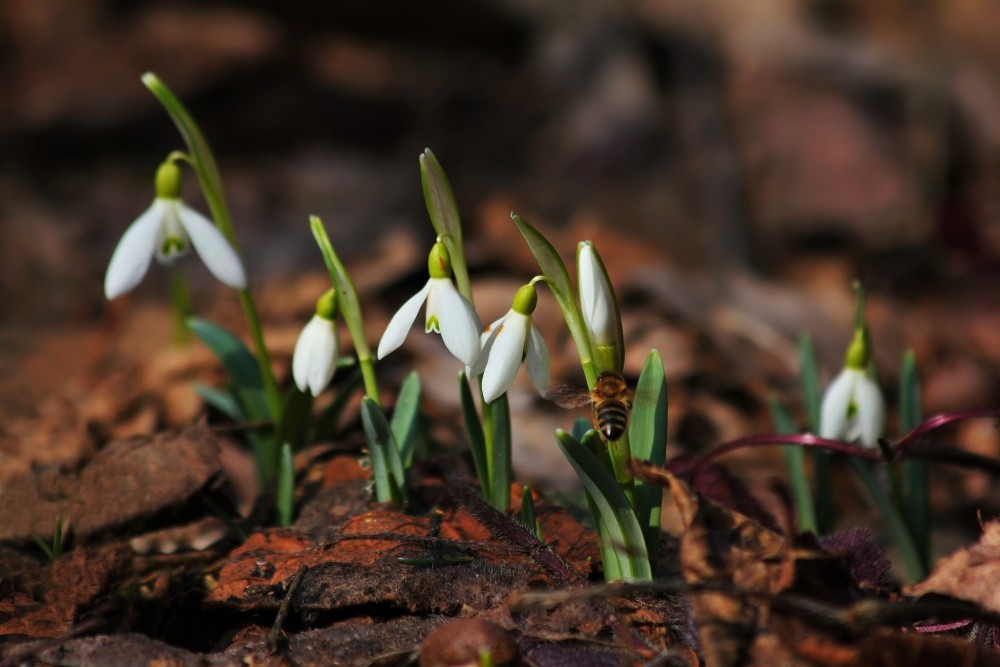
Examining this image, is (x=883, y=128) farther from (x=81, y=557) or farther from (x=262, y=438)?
(x=81, y=557)

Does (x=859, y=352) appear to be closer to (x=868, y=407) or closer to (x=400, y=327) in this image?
(x=868, y=407)

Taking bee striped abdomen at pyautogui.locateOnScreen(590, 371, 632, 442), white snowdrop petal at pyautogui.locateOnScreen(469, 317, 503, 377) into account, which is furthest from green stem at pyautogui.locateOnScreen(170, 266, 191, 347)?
bee striped abdomen at pyautogui.locateOnScreen(590, 371, 632, 442)

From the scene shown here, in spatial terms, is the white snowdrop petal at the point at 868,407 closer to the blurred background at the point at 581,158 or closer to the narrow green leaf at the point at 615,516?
the narrow green leaf at the point at 615,516

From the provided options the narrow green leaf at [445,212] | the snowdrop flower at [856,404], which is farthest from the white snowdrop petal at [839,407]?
the narrow green leaf at [445,212]

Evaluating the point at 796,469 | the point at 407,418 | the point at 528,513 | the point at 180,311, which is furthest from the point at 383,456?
the point at 180,311

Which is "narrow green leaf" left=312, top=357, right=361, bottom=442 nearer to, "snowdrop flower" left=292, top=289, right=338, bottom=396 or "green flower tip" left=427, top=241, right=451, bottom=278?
"snowdrop flower" left=292, top=289, right=338, bottom=396

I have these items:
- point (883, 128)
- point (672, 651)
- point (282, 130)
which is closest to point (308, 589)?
point (672, 651)
